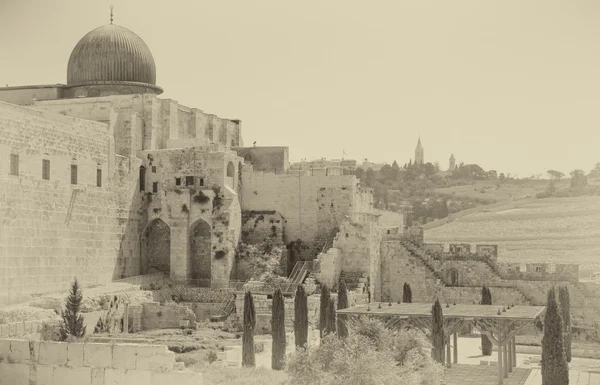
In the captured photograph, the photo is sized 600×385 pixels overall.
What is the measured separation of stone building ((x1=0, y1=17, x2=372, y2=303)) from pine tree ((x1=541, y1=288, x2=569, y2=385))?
1812cm

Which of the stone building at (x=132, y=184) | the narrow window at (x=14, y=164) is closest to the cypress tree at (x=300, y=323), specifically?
the stone building at (x=132, y=184)

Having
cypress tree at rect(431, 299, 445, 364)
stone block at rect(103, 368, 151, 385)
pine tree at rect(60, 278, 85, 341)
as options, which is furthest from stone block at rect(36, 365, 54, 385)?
pine tree at rect(60, 278, 85, 341)

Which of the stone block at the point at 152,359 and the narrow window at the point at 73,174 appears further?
the narrow window at the point at 73,174

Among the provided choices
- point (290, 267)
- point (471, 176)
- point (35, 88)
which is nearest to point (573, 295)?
point (290, 267)

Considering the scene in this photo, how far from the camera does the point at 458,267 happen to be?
42031 millimetres

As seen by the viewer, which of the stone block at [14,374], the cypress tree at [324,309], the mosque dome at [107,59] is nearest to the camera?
the stone block at [14,374]

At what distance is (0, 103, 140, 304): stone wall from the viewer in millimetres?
32906

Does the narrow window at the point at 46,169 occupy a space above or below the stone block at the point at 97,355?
above

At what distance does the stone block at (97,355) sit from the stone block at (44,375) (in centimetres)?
68

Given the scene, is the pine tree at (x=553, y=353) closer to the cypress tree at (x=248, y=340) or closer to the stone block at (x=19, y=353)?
the cypress tree at (x=248, y=340)

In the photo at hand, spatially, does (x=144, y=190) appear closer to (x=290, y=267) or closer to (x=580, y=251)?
(x=290, y=267)

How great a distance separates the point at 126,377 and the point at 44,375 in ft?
5.08

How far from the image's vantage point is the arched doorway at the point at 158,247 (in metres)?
43.3

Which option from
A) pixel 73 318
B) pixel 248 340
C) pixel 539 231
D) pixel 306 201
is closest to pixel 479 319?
→ pixel 248 340
